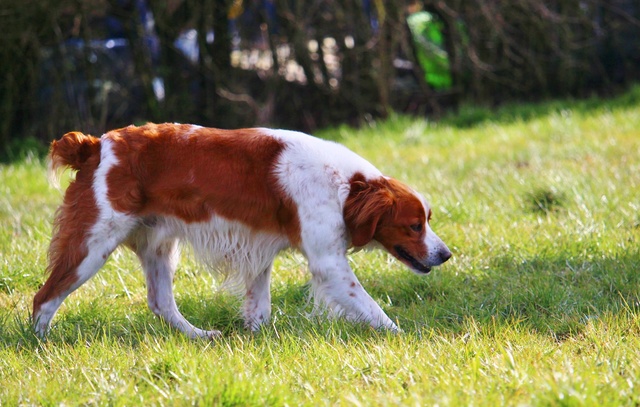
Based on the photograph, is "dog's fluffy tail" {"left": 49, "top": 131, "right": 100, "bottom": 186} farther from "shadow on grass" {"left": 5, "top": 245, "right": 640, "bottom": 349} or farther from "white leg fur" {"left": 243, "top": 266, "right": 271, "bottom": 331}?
"white leg fur" {"left": 243, "top": 266, "right": 271, "bottom": 331}

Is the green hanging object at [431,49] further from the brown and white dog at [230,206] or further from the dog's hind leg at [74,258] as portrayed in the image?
the dog's hind leg at [74,258]

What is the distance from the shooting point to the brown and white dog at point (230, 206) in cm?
371

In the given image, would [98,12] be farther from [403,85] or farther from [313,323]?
[313,323]

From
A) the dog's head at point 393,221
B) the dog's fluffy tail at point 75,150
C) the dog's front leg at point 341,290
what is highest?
the dog's fluffy tail at point 75,150

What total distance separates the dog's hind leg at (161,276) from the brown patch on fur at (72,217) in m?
0.34

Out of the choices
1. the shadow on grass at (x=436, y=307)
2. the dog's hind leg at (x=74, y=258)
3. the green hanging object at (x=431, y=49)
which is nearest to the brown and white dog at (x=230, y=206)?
the dog's hind leg at (x=74, y=258)

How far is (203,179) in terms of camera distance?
3756 millimetres

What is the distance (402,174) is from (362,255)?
6.99ft

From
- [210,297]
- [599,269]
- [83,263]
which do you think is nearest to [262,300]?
[210,297]

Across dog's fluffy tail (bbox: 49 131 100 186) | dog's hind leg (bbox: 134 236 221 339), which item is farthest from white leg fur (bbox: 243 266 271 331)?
dog's fluffy tail (bbox: 49 131 100 186)

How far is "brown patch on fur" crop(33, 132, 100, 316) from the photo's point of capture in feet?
12.1

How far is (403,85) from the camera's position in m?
9.88

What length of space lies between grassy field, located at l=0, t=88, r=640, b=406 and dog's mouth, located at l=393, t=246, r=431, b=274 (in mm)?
179

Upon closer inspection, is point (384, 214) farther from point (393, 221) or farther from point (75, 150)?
point (75, 150)
